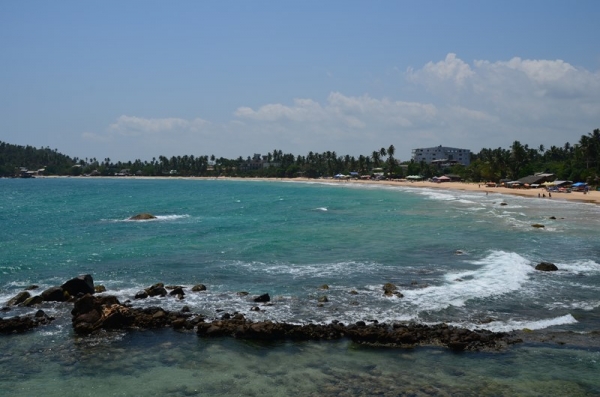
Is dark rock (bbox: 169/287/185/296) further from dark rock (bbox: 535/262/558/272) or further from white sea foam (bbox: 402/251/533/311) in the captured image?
dark rock (bbox: 535/262/558/272)

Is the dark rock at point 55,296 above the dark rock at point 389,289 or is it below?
below

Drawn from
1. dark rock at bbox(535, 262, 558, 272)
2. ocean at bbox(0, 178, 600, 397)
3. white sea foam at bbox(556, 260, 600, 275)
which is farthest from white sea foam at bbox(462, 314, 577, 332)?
white sea foam at bbox(556, 260, 600, 275)

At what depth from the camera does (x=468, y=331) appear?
57.9 feet

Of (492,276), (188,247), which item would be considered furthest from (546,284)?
(188,247)

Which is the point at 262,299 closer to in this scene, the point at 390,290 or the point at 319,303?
the point at 319,303

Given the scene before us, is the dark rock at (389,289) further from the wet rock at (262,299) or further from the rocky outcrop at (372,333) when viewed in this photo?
the wet rock at (262,299)

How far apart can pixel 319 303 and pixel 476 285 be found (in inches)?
342

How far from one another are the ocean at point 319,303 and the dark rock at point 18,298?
2.20ft

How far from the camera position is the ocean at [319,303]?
47.2ft

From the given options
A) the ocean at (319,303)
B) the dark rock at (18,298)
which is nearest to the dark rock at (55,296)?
the ocean at (319,303)

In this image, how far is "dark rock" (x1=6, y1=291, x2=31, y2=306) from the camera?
22.0 metres

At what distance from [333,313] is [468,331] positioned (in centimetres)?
549

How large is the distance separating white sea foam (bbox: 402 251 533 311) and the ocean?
0.12 meters

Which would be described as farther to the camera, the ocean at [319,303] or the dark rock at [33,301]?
the dark rock at [33,301]
